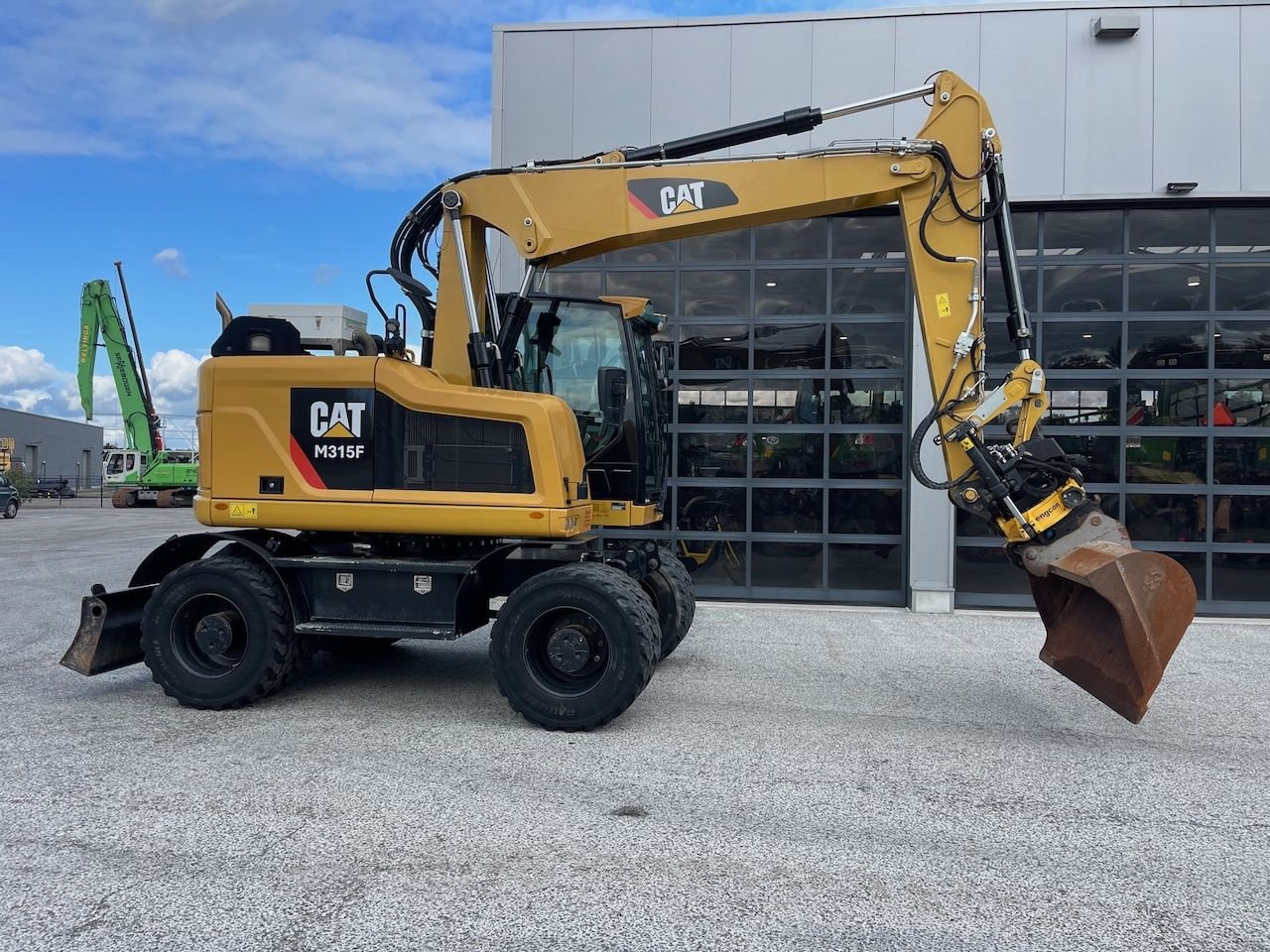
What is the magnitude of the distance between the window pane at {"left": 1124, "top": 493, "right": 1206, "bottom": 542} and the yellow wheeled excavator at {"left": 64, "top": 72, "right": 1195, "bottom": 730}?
208 inches

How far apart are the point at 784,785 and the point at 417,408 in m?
3.10

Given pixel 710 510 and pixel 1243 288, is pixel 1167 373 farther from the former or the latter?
pixel 710 510

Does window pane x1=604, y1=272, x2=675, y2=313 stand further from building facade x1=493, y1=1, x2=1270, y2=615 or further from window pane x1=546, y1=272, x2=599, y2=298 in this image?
window pane x1=546, y1=272, x2=599, y2=298

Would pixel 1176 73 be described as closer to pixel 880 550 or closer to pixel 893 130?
pixel 893 130

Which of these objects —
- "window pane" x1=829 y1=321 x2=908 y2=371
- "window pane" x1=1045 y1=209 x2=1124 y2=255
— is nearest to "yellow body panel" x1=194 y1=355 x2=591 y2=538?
"window pane" x1=829 y1=321 x2=908 y2=371

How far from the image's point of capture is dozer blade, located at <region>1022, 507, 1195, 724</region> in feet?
15.5

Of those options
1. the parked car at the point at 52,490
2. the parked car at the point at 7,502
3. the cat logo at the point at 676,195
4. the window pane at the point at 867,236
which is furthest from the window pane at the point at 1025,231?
the parked car at the point at 52,490

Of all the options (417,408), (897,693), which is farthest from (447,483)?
(897,693)

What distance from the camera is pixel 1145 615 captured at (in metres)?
4.71

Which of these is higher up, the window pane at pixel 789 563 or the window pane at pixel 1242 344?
the window pane at pixel 1242 344

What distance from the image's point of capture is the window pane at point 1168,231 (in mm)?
9852

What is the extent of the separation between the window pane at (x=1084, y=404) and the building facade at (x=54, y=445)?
54874mm

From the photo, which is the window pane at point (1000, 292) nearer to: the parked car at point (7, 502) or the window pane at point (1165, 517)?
the window pane at point (1165, 517)

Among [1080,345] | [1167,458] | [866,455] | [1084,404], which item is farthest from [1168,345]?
[866,455]
